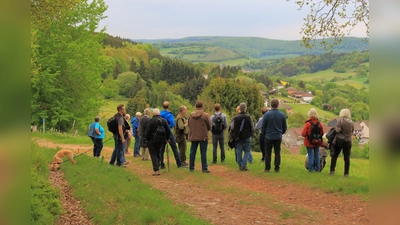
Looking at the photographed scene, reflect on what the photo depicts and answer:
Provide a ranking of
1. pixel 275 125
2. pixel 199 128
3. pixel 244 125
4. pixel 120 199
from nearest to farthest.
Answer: pixel 120 199 → pixel 275 125 → pixel 199 128 → pixel 244 125

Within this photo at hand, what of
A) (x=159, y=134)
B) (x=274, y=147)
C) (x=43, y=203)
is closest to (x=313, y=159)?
(x=274, y=147)

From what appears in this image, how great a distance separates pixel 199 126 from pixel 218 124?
1739mm

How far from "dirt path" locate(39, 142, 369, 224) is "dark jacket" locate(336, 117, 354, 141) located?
2.00 metres

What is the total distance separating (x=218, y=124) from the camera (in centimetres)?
1380

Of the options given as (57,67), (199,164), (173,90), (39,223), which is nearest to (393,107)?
(39,223)

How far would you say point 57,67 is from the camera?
27.5m

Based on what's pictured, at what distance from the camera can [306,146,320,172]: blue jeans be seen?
11714mm

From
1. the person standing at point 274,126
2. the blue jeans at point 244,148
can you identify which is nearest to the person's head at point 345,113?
the person standing at point 274,126

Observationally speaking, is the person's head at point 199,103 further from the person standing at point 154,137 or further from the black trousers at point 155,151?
the black trousers at point 155,151

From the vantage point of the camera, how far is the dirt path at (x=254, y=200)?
7.63 meters

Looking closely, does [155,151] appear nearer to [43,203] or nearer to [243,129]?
[243,129]

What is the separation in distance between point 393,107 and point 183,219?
19.6ft

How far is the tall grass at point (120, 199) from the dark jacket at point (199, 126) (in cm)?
229

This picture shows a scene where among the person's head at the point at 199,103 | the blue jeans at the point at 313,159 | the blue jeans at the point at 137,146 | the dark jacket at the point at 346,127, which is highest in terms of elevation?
the person's head at the point at 199,103
